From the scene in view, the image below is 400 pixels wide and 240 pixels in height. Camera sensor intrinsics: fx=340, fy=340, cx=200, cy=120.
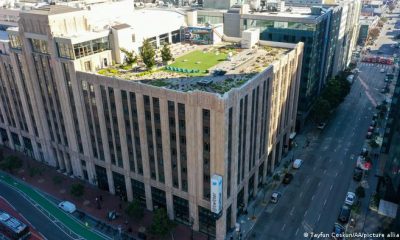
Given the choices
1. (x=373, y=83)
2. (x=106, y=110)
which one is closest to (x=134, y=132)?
(x=106, y=110)

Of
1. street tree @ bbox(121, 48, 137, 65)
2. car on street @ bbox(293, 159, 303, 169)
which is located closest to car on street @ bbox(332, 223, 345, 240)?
car on street @ bbox(293, 159, 303, 169)

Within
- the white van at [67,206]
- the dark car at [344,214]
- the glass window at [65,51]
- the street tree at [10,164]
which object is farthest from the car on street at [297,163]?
the street tree at [10,164]

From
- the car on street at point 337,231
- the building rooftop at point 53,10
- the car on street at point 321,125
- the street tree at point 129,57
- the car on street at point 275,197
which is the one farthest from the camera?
the car on street at point 321,125

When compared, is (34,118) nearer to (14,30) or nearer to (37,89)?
(37,89)

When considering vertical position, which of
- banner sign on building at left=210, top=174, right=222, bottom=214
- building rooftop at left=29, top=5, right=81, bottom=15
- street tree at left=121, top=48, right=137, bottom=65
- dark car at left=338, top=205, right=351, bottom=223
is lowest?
dark car at left=338, top=205, right=351, bottom=223

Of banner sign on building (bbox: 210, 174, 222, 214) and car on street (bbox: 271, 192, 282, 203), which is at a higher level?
banner sign on building (bbox: 210, 174, 222, 214)

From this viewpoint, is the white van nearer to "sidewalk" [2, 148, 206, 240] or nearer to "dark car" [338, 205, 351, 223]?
"sidewalk" [2, 148, 206, 240]

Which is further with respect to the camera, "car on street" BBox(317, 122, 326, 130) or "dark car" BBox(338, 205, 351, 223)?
"car on street" BBox(317, 122, 326, 130)

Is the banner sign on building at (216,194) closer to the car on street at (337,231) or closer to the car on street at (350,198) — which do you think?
the car on street at (337,231)
